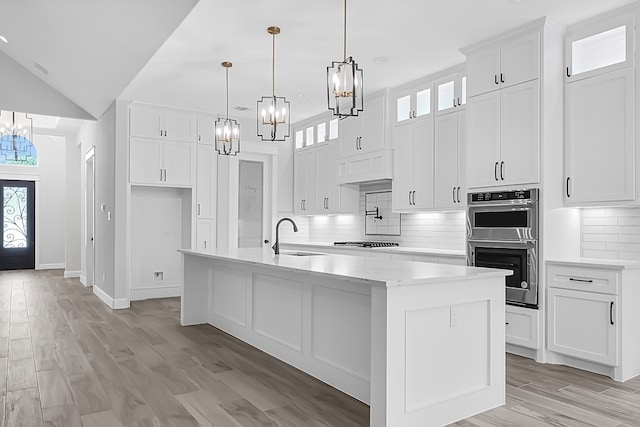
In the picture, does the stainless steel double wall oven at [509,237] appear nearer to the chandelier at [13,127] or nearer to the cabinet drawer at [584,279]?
the cabinet drawer at [584,279]

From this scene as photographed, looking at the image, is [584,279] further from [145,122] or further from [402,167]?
[145,122]

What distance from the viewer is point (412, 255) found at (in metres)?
5.30

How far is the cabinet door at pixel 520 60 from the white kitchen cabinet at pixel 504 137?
70 millimetres

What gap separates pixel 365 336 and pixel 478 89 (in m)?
2.78

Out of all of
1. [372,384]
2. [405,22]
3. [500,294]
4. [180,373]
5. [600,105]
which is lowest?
[180,373]

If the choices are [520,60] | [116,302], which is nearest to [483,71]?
[520,60]

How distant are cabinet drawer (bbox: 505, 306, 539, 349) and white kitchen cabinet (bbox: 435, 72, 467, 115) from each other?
220 centimetres

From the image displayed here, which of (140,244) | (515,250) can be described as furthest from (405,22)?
(140,244)

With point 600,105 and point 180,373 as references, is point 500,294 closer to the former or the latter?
point 600,105

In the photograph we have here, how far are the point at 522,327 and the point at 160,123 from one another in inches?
214

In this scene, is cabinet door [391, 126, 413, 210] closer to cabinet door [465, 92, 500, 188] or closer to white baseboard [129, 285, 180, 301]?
cabinet door [465, 92, 500, 188]

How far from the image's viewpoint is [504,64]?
4.34m

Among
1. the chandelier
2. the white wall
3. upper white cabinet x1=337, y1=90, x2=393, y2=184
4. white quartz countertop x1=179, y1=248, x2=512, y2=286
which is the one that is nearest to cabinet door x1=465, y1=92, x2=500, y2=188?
upper white cabinet x1=337, y1=90, x2=393, y2=184

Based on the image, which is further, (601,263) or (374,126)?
(374,126)
